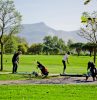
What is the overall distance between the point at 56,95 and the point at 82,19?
17541 millimetres

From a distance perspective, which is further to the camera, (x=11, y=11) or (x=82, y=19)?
(x=11, y=11)

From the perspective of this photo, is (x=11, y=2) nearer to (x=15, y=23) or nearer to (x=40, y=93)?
(x=15, y=23)

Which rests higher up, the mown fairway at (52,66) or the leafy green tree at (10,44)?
the leafy green tree at (10,44)

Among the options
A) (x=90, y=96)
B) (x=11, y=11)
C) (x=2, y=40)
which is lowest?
(x=90, y=96)

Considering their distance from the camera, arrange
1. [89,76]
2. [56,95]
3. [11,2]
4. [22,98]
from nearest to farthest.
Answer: [22,98], [56,95], [89,76], [11,2]

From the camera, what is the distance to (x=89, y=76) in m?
30.6

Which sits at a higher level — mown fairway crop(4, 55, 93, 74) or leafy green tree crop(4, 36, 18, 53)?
leafy green tree crop(4, 36, 18, 53)

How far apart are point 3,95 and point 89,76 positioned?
499 inches

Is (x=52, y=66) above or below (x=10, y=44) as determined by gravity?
below

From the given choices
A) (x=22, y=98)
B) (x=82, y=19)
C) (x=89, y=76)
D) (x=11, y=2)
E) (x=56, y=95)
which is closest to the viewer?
(x=22, y=98)

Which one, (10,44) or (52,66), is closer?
(52,66)

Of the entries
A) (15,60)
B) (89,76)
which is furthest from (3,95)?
(15,60)

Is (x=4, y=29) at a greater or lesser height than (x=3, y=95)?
greater

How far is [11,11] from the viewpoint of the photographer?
1663 inches
